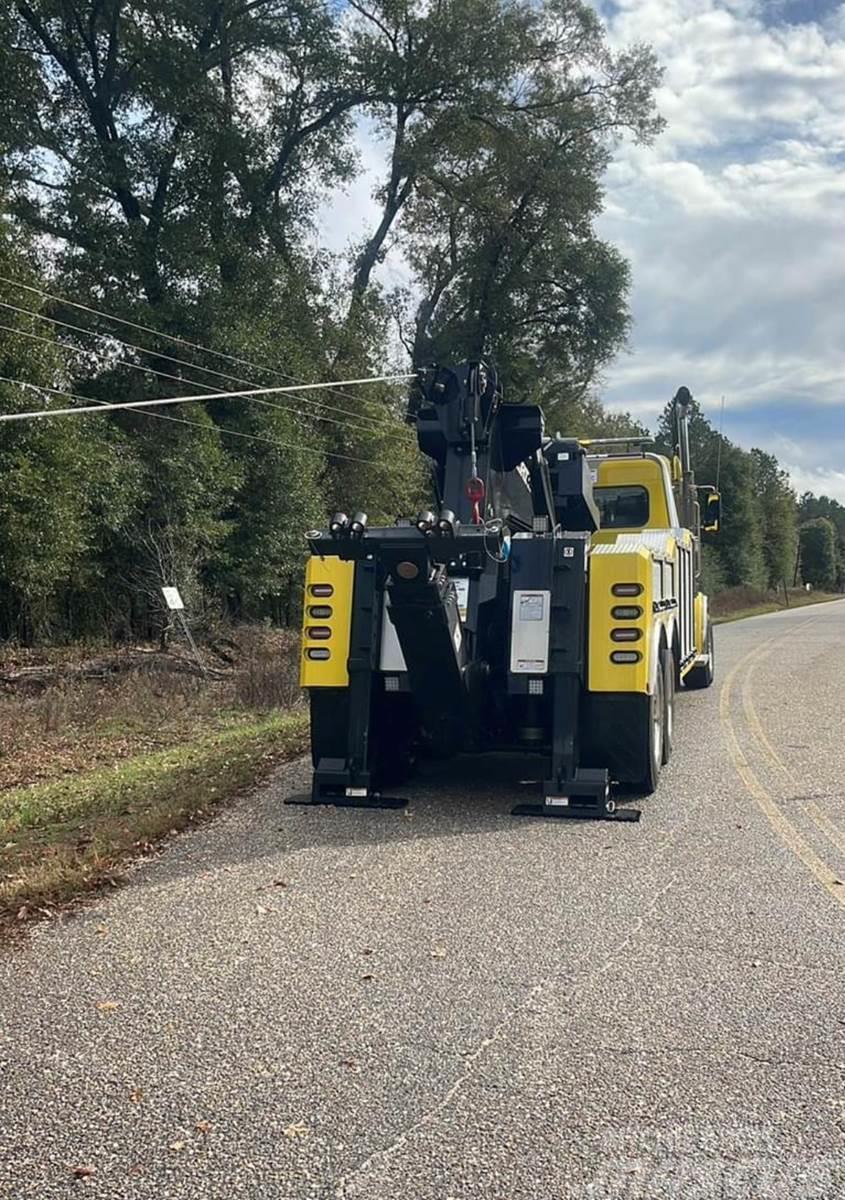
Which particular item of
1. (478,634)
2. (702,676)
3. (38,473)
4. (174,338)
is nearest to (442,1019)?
(478,634)

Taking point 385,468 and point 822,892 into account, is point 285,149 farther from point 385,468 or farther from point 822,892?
point 822,892

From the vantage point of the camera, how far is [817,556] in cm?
10762

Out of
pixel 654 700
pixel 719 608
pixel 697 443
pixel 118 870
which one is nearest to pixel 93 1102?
pixel 118 870

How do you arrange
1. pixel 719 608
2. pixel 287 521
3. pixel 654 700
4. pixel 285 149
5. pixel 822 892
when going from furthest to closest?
pixel 719 608 → pixel 285 149 → pixel 287 521 → pixel 654 700 → pixel 822 892

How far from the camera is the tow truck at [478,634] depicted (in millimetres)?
6961

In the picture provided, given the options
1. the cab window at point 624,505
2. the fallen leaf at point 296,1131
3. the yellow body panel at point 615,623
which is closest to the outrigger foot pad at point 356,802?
the yellow body panel at point 615,623

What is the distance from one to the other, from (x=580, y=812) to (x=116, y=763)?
19.6 ft

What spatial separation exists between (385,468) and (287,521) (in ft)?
16.7

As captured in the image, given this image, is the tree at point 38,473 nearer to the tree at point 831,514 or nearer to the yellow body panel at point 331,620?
the yellow body panel at point 331,620

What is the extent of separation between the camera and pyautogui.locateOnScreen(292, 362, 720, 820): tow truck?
22.8ft

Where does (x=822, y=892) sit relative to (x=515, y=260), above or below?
below

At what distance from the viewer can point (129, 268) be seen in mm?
22938

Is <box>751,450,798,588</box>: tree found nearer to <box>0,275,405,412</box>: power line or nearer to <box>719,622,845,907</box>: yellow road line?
<box>0,275,405,412</box>: power line

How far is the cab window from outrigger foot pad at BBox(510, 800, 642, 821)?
5163mm
